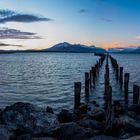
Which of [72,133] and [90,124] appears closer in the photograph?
[72,133]

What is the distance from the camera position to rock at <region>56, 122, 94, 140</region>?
10287mm

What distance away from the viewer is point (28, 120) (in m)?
11.1

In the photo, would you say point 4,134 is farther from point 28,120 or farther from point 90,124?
point 90,124

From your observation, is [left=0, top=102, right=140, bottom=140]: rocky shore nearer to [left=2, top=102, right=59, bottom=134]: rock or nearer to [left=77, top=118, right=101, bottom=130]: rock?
[left=2, top=102, right=59, bottom=134]: rock

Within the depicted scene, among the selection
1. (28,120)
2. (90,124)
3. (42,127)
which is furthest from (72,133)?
(90,124)

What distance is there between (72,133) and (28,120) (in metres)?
A: 1.71

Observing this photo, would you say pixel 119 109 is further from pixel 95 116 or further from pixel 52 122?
pixel 52 122

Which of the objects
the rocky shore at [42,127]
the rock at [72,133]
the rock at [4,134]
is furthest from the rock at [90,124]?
the rock at [4,134]

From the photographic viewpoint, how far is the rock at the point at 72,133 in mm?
10287

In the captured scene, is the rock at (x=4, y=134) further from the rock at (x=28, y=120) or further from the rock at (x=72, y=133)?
the rock at (x=72, y=133)

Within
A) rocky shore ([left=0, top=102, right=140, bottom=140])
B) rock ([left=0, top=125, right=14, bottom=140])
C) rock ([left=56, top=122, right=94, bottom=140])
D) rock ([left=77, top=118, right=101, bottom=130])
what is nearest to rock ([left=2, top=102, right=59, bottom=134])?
rocky shore ([left=0, top=102, right=140, bottom=140])

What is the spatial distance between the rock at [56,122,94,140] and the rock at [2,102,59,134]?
428 mm

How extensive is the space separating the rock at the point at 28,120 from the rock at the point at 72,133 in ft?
1.40

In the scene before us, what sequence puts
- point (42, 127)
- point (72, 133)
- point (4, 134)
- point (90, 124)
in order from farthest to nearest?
point (90, 124) → point (42, 127) → point (72, 133) → point (4, 134)
